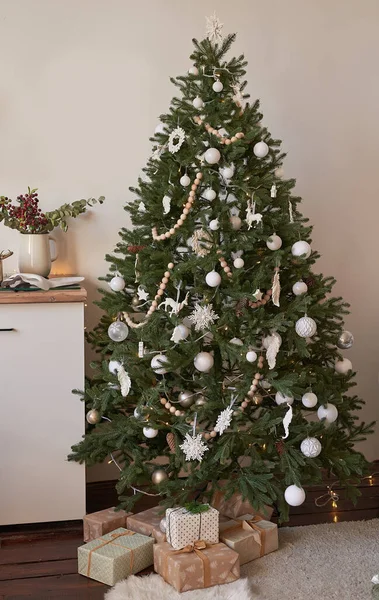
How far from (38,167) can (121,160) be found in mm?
355

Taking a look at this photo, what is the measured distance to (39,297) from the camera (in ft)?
9.09

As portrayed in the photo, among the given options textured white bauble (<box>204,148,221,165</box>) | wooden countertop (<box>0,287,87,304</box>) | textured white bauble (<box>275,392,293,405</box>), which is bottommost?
textured white bauble (<box>275,392,293,405</box>)

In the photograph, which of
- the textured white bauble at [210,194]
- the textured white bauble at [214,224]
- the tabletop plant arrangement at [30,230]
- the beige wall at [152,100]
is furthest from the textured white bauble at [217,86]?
the tabletop plant arrangement at [30,230]

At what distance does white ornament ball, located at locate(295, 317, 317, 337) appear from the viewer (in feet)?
8.58

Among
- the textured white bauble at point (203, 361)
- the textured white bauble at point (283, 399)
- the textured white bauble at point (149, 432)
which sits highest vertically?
the textured white bauble at point (203, 361)

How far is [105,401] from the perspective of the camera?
2.81 m

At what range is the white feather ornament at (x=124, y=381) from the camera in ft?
9.01

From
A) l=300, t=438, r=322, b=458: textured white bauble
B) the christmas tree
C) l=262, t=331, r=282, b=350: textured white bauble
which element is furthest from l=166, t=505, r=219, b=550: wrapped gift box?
l=262, t=331, r=282, b=350: textured white bauble

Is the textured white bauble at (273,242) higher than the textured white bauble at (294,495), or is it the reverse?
the textured white bauble at (273,242)

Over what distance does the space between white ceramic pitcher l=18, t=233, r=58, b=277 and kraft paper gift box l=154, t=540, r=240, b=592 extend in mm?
1190

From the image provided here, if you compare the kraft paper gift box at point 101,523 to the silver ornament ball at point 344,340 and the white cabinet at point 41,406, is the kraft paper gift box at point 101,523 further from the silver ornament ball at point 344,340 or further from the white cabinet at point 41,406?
the silver ornament ball at point 344,340

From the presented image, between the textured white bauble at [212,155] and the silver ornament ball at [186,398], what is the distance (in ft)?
2.78

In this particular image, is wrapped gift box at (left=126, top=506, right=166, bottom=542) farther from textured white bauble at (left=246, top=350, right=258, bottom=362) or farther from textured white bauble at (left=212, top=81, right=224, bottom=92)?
textured white bauble at (left=212, top=81, right=224, bottom=92)

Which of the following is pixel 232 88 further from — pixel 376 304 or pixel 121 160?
pixel 376 304
